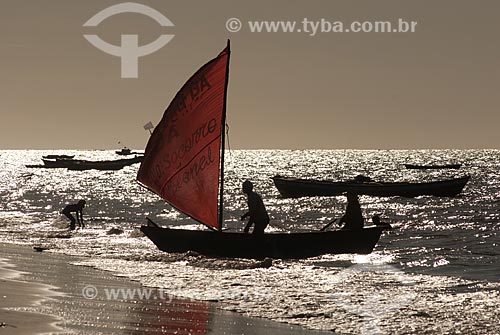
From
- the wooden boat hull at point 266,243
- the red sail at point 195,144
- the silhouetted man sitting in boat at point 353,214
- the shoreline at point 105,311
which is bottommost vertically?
the shoreline at point 105,311

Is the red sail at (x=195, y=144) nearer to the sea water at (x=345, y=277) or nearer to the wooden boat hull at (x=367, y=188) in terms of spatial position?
the sea water at (x=345, y=277)

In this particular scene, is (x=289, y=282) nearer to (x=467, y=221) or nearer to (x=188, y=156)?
(x=188, y=156)

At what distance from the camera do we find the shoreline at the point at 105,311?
12.2 m

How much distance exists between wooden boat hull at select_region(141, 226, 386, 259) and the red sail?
749mm

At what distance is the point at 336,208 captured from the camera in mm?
63125

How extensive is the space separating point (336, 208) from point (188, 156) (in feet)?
135

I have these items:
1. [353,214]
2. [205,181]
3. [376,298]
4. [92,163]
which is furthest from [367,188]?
[92,163]

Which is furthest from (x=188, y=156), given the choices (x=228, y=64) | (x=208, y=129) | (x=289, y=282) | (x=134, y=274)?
(x=289, y=282)

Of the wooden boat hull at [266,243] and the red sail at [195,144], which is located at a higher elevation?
the red sail at [195,144]

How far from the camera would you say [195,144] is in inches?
912

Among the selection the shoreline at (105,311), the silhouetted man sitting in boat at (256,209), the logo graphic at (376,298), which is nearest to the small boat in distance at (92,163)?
the silhouetted man sitting in boat at (256,209)

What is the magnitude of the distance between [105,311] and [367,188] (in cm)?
4940

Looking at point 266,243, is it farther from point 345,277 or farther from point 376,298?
point 376,298

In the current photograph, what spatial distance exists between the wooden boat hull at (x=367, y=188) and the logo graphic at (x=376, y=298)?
38363mm
